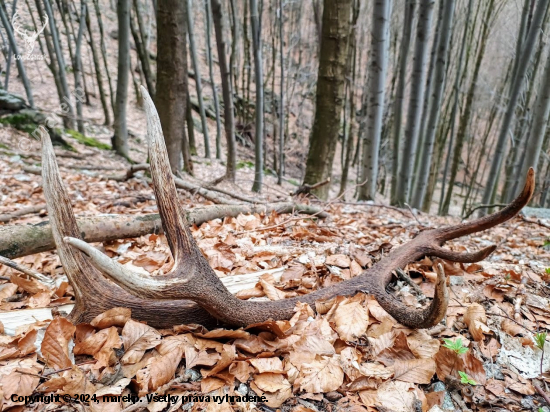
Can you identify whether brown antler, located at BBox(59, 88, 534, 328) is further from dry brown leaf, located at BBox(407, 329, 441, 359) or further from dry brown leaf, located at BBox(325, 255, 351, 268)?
dry brown leaf, located at BBox(325, 255, 351, 268)

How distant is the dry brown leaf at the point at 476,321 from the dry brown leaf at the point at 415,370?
36 centimetres

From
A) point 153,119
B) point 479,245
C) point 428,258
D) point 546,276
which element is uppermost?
point 153,119

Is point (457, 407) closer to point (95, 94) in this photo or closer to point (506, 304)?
point (506, 304)

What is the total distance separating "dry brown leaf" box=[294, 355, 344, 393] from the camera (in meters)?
1.14

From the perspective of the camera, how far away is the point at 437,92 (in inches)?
273

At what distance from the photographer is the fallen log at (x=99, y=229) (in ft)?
5.91

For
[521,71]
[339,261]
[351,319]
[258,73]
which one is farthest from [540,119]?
[351,319]

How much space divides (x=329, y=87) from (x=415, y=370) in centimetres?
394

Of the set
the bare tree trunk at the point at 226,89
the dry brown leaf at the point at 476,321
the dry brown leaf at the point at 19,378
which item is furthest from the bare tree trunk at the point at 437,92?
the dry brown leaf at the point at 19,378

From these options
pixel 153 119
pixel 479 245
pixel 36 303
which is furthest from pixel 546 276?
pixel 36 303

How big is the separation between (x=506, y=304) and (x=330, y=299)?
3.28 feet

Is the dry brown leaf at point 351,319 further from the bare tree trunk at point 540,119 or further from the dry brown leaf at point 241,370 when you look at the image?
the bare tree trunk at point 540,119

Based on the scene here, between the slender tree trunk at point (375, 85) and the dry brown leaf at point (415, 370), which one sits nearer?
the dry brown leaf at point (415, 370)

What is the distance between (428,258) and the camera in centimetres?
202
